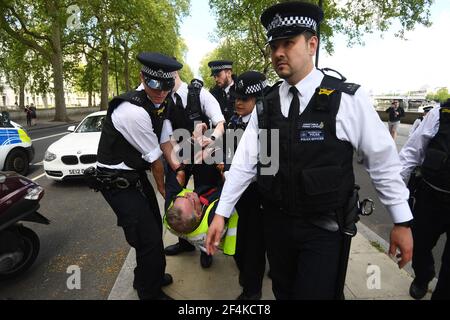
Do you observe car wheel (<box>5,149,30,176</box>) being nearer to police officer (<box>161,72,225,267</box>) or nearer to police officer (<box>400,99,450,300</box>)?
police officer (<box>161,72,225,267</box>)

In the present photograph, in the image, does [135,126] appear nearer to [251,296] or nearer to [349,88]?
[349,88]

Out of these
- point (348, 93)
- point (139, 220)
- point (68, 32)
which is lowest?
point (139, 220)

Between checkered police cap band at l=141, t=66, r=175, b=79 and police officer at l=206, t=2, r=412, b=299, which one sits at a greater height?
checkered police cap band at l=141, t=66, r=175, b=79

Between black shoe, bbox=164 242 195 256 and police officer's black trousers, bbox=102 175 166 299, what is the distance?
96 cm

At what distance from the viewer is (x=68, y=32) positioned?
82.5ft

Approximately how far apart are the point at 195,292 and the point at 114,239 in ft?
5.73

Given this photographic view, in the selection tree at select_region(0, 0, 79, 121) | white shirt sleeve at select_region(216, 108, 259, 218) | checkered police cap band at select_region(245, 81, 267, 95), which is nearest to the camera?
white shirt sleeve at select_region(216, 108, 259, 218)

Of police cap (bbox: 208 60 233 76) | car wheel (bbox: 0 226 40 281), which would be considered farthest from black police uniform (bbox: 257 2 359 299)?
police cap (bbox: 208 60 233 76)

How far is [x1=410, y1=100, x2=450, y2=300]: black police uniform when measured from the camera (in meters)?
2.24

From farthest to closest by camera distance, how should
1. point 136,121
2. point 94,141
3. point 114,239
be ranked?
point 94,141 → point 114,239 → point 136,121

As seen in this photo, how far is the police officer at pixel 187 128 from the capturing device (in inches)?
120

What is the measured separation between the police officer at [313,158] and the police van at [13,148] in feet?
23.6
